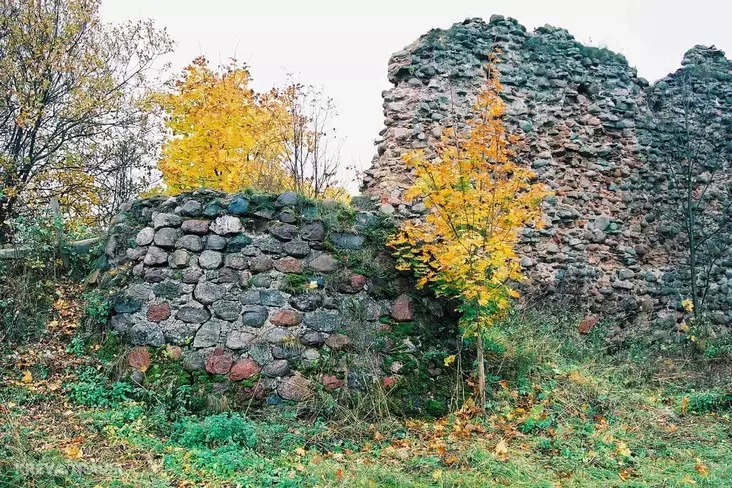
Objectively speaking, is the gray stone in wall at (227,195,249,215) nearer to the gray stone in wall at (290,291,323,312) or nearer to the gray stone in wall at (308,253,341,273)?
the gray stone in wall at (308,253,341,273)

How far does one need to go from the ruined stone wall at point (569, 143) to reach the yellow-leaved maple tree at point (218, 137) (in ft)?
5.41

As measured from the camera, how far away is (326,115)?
856cm

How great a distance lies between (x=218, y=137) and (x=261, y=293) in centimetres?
320

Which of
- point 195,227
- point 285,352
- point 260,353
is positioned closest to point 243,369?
point 260,353

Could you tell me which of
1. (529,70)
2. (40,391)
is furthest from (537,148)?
(40,391)

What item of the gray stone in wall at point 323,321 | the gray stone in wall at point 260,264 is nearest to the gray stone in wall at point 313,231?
the gray stone in wall at point 260,264

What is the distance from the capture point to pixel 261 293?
633 cm

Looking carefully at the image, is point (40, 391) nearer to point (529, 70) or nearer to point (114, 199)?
point (114, 199)

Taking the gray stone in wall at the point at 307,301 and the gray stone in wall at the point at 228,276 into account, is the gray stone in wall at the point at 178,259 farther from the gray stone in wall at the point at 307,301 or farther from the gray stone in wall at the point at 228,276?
the gray stone in wall at the point at 307,301

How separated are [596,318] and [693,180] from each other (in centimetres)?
303

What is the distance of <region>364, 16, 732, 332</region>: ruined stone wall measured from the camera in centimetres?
896

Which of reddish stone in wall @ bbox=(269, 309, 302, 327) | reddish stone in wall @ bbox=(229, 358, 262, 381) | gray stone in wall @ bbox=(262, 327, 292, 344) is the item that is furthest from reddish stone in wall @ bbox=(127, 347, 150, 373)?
reddish stone in wall @ bbox=(269, 309, 302, 327)

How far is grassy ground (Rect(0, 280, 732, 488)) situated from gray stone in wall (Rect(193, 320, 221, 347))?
1.85 ft

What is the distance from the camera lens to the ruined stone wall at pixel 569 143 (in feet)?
29.4
